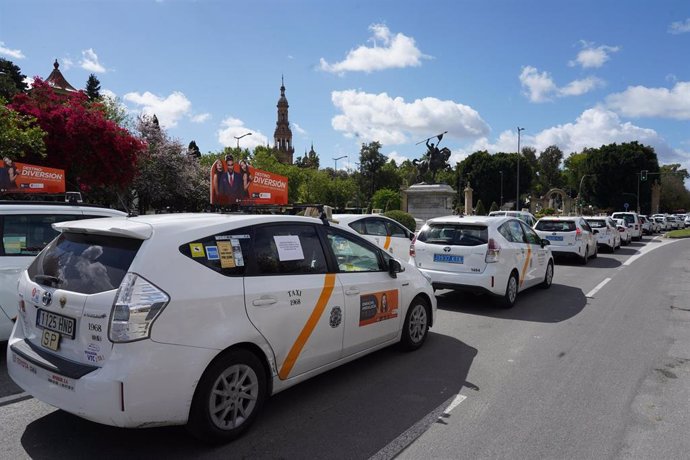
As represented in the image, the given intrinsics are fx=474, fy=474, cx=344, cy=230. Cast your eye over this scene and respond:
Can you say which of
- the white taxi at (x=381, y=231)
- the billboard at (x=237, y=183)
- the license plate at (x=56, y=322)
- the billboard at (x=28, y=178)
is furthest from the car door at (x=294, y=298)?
the billboard at (x=237, y=183)

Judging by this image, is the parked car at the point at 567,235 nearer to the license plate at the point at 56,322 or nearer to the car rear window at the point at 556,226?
the car rear window at the point at 556,226

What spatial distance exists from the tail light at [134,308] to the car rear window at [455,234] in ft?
20.0

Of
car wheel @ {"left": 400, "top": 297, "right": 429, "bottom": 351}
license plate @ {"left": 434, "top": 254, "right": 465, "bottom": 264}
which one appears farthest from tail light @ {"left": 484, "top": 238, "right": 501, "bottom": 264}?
car wheel @ {"left": 400, "top": 297, "right": 429, "bottom": 351}

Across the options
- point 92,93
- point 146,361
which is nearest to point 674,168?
point 92,93

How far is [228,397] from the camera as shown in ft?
11.3

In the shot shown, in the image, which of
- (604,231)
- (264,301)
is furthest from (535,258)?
(604,231)

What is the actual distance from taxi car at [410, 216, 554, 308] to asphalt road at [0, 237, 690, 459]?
1.15 m

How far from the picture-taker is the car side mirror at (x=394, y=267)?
17.1 ft

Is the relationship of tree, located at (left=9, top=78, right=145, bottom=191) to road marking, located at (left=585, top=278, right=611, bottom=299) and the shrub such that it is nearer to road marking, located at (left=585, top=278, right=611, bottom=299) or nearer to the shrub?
the shrub

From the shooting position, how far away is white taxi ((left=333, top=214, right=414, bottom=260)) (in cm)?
1155

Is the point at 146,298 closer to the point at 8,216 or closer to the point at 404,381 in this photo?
the point at 404,381

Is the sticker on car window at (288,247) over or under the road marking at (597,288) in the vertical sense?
over

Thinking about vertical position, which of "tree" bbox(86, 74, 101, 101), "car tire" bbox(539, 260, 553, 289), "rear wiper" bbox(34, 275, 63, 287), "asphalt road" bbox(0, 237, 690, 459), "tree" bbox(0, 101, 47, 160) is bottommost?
"asphalt road" bbox(0, 237, 690, 459)

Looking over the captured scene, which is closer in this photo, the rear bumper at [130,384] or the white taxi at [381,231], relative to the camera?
the rear bumper at [130,384]
